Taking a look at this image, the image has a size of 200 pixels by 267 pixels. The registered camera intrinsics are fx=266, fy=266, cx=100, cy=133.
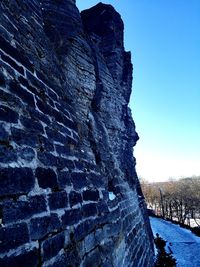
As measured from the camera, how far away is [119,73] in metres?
11.2

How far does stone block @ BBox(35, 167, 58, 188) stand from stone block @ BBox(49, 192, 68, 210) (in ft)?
0.30

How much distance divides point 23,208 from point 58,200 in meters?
0.61

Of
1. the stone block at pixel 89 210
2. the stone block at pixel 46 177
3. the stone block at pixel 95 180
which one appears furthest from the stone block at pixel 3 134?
the stone block at pixel 95 180

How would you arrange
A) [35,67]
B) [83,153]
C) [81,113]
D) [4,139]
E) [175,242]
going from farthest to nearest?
[175,242], [81,113], [83,153], [35,67], [4,139]

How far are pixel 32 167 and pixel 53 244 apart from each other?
25.1 inches

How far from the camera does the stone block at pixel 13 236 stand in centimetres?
159

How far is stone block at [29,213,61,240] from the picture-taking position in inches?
75.6

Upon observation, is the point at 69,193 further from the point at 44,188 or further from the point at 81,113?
the point at 81,113

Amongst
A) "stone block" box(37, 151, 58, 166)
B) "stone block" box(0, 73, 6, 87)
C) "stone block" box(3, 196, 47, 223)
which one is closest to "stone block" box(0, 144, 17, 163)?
"stone block" box(3, 196, 47, 223)

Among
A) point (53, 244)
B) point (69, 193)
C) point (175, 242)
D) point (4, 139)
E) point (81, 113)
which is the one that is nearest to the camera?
point (4, 139)

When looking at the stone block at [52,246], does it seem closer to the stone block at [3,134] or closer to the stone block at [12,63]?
the stone block at [3,134]

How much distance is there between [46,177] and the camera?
2357mm

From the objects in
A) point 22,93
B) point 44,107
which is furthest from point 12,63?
point 44,107

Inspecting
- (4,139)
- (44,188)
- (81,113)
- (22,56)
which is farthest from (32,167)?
(81,113)
